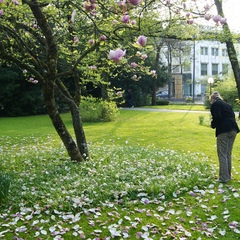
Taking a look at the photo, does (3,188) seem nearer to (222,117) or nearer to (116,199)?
(116,199)

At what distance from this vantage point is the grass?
4.36m

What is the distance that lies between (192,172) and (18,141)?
25.0 ft

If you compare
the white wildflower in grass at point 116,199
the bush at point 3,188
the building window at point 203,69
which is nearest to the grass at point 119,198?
the white wildflower in grass at point 116,199

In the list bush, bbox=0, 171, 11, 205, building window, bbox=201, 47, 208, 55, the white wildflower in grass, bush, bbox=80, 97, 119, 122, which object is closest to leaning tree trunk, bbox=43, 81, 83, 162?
the white wildflower in grass

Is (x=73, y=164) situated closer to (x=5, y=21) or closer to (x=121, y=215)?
(x=121, y=215)

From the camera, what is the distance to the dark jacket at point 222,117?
6.36 meters

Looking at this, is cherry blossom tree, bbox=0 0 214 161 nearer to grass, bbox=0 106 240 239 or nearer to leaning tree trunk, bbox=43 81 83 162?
leaning tree trunk, bbox=43 81 83 162

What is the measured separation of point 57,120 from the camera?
7281mm

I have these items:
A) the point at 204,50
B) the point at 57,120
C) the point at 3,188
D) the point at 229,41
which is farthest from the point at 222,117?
the point at 204,50

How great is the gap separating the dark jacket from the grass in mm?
1085

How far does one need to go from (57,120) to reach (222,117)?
11.4 ft

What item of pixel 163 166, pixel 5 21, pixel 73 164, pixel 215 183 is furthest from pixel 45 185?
pixel 5 21

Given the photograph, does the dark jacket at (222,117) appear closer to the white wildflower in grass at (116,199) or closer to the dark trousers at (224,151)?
the dark trousers at (224,151)

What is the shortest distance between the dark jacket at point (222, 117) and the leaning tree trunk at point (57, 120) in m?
3.17
